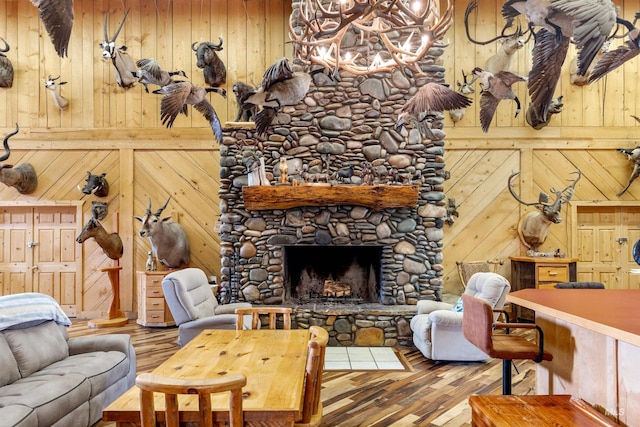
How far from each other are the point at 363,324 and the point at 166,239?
2.95m

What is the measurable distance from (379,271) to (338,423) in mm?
2548

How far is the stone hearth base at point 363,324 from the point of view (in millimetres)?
4645

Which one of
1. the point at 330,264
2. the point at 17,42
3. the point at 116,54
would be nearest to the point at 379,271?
the point at 330,264

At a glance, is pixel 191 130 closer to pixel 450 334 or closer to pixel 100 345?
pixel 100 345

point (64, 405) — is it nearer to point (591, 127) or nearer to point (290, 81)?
point (290, 81)

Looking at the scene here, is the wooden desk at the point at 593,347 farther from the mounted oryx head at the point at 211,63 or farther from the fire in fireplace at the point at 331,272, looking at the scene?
the mounted oryx head at the point at 211,63

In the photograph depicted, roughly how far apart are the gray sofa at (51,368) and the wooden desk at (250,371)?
2.63ft

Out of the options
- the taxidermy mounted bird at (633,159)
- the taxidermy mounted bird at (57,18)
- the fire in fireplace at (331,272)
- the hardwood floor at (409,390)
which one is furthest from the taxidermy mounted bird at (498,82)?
the taxidermy mounted bird at (633,159)

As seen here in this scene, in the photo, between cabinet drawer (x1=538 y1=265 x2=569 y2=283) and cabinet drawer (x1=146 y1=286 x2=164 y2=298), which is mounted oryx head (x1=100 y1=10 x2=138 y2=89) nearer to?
cabinet drawer (x1=146 y1=286 x2=164 y2=298)

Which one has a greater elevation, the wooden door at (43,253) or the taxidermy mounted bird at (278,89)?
the taxidermy mounted bird at (278,89)

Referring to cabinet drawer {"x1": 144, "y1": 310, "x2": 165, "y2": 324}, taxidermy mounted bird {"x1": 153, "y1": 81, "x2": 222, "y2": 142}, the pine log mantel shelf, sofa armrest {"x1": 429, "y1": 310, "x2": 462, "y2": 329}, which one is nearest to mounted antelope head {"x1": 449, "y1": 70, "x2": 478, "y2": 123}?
the pine log mantel shelf

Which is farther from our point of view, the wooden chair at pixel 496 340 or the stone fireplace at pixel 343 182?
the stone fireplace at pixel 343 182

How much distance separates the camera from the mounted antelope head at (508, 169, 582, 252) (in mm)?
5496

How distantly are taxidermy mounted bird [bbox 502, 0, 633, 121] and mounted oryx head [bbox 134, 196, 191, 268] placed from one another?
4.49 metres
